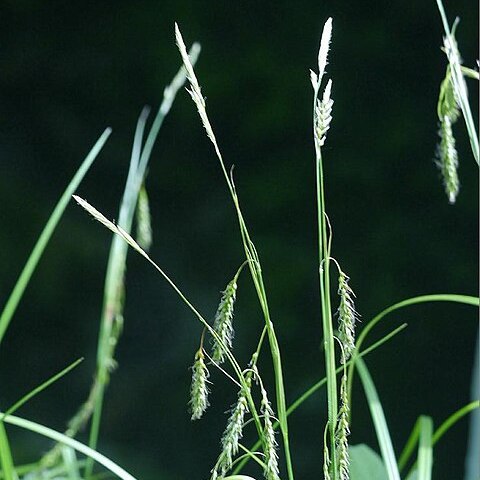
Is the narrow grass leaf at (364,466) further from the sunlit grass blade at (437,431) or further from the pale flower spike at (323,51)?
the pale flower spike at (323,51)

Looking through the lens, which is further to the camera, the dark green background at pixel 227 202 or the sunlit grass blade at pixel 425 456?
the dark green background at pixel 227 202

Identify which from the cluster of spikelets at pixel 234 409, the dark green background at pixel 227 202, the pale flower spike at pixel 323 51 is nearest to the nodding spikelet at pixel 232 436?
the cluster of spikelets at pixel 234 409

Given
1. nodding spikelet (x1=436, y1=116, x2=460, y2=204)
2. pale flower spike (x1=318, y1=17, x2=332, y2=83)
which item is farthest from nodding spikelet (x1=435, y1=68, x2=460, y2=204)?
pale flower spike (x1=318, y1=17, x2=332, y2=83)

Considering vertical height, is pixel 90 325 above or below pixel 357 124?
below

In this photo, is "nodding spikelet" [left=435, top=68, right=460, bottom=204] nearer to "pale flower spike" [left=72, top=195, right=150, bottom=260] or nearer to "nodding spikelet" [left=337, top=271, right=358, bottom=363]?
"nodding spikelet" [left=337, top=271, right=358, bottom=363]

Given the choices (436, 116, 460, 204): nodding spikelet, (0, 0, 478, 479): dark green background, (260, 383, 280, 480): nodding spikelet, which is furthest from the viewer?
(0, 0, 478, 479): dark green background

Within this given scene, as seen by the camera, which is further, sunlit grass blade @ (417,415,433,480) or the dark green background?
the dark green background

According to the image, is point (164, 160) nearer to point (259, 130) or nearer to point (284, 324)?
point (259, 130)

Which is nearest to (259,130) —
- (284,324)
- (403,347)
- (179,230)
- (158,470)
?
(179,230)

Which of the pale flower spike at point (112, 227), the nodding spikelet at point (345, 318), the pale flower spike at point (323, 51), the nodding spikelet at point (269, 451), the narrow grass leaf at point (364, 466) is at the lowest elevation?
the narrow grass leaf at point (364, 466)
